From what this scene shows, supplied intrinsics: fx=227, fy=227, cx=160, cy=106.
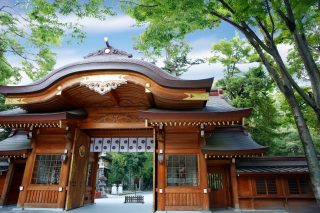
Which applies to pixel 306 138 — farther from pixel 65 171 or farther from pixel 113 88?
pixel 65 171

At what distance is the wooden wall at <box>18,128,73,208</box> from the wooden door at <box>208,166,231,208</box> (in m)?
6.59

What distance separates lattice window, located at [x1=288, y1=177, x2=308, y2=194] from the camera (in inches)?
389

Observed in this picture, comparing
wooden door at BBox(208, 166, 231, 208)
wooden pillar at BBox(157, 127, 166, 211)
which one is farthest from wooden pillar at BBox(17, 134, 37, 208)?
wooden door at BBox(208, 166, 231, 208)

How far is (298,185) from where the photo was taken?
32.6ft

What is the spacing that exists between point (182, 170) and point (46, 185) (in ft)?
19.6

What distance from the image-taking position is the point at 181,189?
909 centimetres

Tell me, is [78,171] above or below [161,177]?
above

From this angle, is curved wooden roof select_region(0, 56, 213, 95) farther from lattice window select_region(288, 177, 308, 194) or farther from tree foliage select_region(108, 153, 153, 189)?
tree foliage select_region(108, 153, 153, 189)

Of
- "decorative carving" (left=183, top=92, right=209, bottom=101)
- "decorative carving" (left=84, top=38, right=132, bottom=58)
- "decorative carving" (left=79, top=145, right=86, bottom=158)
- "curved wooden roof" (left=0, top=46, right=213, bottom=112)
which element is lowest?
"decorative carving" (left=79, top=145, right=86, bottom=158)

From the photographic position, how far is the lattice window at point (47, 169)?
10.2 m

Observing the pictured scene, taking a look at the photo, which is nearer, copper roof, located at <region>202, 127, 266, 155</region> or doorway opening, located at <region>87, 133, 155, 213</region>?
copper roof, located at <region>202, 127, 266, 155</region>

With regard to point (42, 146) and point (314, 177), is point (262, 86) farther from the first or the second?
point (42, 146)

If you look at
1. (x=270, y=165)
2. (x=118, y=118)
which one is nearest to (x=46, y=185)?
(x=118, y=118)

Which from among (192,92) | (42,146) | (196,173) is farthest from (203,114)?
(42,146)
